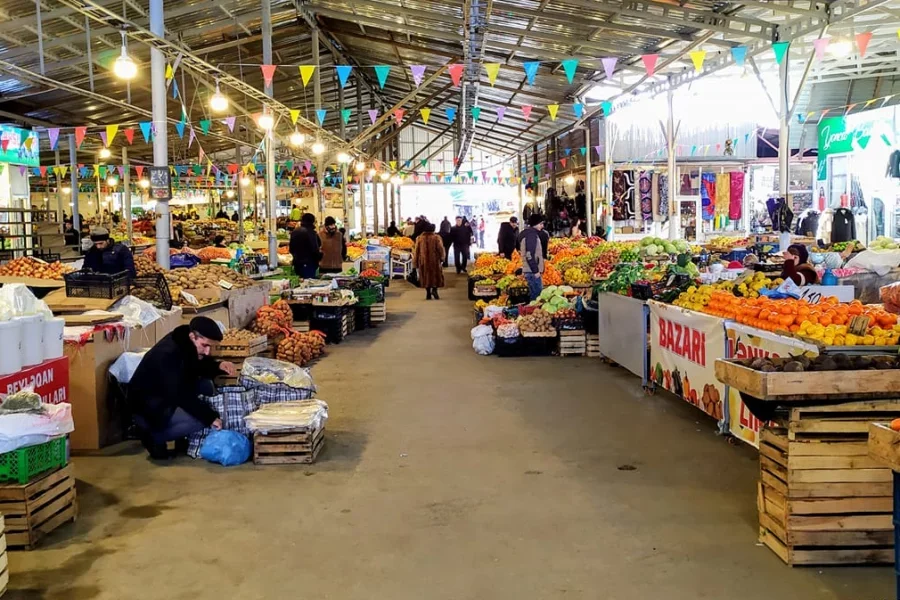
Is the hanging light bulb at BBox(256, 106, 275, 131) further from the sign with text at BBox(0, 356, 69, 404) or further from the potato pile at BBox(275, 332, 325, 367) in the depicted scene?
the sign with text at BBox(0, 356, 69, 404)

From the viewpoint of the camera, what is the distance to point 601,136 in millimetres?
25312

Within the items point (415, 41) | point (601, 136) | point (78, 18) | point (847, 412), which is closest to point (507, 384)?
point (847, 412)

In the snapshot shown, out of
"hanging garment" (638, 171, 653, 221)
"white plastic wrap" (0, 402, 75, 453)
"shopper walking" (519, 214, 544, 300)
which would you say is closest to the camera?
"white plastic wrap" (0, 402, 75, 453)

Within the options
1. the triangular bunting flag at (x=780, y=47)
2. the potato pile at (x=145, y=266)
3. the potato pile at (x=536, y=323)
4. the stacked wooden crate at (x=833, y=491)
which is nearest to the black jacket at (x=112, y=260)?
the potato pile at (x=145, y=266)

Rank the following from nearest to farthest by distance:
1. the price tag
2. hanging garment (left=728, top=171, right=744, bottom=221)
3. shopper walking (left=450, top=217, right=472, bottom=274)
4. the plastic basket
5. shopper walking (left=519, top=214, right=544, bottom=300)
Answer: the plastic basket → the price tag → shopper walking (left=519, top=214, right=544, bottom=300) → hanging garment (left=728, top=171, right=744, bottom=221) → shopper walking (left=450, top=217, right=472, bottom=274)

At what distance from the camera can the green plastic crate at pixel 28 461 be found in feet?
15.5

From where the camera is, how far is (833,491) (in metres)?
4.35

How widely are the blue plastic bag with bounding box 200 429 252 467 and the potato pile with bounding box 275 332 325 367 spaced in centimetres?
432

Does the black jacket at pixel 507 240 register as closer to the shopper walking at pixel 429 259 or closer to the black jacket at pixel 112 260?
the shopper walking at pixel 429 259

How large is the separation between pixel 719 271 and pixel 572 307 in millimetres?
2100

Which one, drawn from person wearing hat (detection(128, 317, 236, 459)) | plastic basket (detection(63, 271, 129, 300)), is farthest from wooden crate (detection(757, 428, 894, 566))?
plastic basket (detection(63, 271, 129, 300))

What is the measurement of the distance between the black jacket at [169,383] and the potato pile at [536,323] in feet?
18.9

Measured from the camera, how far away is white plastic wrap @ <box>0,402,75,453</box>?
464 centimetres

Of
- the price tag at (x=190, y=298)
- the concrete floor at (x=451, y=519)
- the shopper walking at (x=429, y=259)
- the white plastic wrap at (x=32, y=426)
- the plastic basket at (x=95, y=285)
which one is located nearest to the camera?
the concrete floor at (x=451, y=519)
